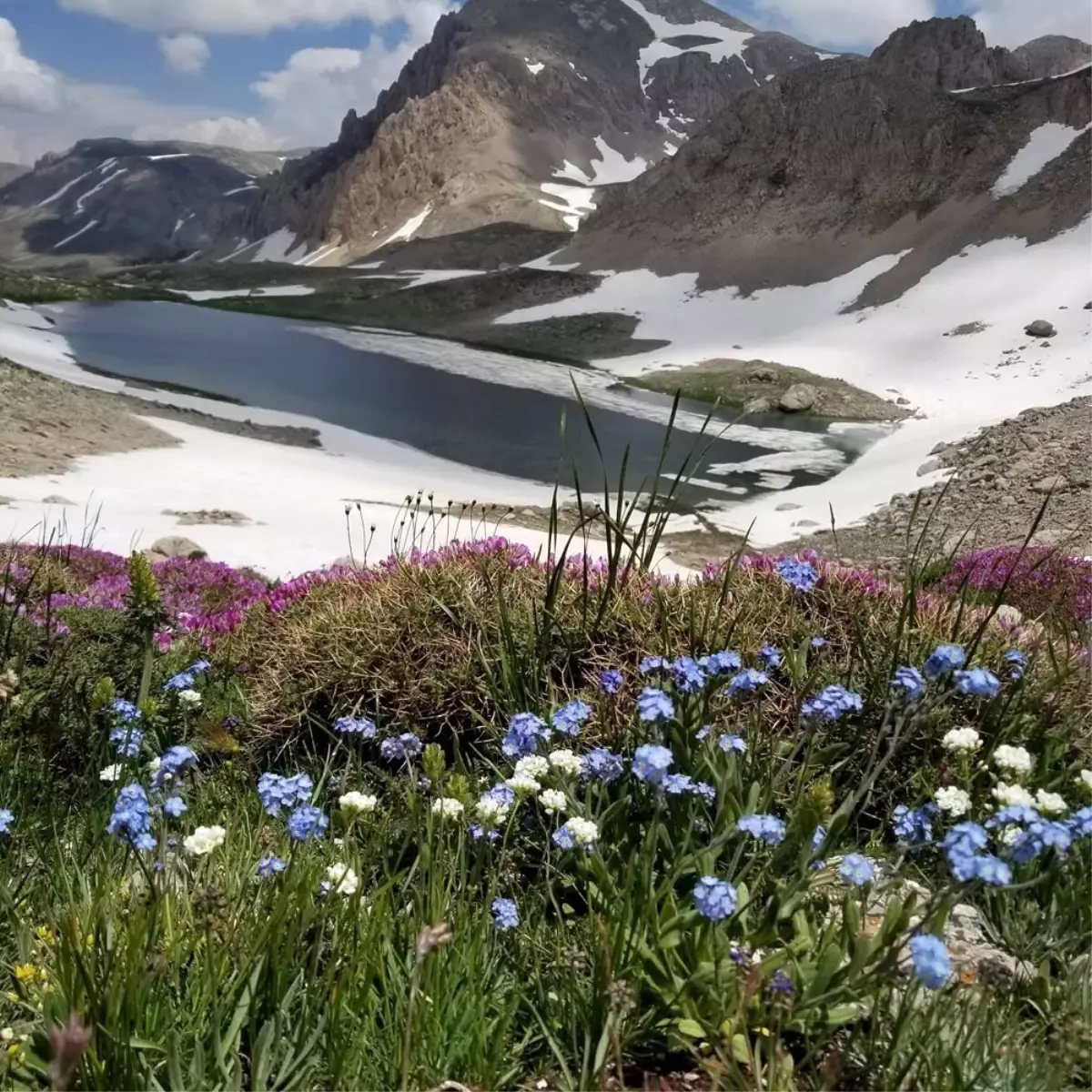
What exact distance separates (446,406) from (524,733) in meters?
36.8

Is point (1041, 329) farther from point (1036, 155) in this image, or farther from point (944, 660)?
point (944, 660)

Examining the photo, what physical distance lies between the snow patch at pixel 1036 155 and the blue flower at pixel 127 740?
258 ft

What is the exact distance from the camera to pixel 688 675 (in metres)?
2.56

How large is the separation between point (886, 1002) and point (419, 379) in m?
45.6

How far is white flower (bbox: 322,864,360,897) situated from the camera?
221 centimetres

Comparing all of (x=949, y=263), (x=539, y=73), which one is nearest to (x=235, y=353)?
(x=949, y=263)

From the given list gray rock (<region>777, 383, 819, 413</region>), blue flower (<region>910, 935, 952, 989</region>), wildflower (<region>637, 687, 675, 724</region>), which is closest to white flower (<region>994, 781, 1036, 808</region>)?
blue flower (<region>910, 935, 952, 989</region>)

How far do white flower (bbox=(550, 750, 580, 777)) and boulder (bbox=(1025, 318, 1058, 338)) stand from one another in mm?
52520

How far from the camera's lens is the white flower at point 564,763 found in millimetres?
2426

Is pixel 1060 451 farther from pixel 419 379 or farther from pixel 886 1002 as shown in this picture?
pixel 419 379

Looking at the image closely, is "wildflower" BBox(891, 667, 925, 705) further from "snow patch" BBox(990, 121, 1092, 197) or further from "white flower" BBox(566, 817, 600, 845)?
"snow patch" BBox(990, 121, 1092, 197)

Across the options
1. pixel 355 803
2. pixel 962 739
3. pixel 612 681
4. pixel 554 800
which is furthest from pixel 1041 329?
pixel 355 803

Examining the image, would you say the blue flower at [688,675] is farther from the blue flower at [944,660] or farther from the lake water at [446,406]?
the lake water at [446,406]

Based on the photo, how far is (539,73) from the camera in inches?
7589
